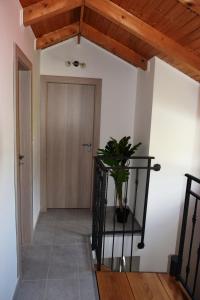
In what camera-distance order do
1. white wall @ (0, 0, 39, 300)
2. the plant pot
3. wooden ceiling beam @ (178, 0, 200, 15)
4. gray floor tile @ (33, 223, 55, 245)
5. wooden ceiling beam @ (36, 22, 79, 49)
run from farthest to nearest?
the plant pot < wooden ceiling beam @ (36, 22, 79, 49) < gray floor tile @ (33, 223, 55, 245) < wooden ceiling beam @ (178, 0, 200, 15) < white wall @ (0, 0, 39, 300)

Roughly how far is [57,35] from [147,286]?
3058 mm

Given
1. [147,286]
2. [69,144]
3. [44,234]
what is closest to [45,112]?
[69,144]

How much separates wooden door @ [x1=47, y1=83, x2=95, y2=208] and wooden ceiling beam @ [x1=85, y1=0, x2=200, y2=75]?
144 cm

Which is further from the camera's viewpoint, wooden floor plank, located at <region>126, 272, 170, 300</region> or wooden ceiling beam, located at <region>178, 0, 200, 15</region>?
wooden floor plank, located at <region>126, 272, 170, 300</region>

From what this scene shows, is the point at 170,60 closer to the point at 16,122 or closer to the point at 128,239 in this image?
the point at 16,122

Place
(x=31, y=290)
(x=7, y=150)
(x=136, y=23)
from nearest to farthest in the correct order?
(x=7, y=150), (x=31, y=290), (x=136, y=23)

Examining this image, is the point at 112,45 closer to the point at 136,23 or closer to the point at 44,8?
the point at 136,23

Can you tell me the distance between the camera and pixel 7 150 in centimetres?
177

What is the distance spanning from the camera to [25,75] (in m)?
2.60

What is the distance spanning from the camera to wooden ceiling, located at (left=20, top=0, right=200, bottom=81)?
2064 millimetres

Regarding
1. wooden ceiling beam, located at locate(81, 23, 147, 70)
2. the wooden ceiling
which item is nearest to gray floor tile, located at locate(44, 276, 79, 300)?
the wooden ceiling

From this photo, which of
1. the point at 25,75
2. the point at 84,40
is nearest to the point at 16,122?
the point at 25,75

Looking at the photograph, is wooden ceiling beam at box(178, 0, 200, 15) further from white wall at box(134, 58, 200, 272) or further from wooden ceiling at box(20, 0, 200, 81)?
white wall at box(134, 58, 200, 272)

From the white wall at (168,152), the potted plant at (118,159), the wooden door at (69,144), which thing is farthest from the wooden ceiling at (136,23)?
the potted plant at (118,159)
